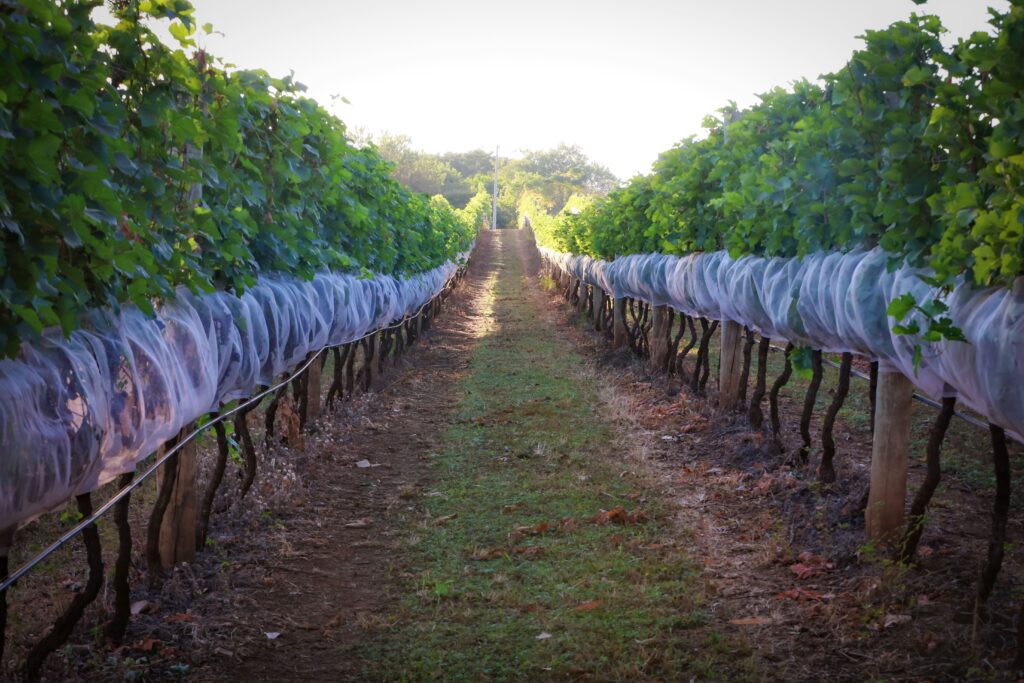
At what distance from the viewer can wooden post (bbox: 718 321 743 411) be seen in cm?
1014

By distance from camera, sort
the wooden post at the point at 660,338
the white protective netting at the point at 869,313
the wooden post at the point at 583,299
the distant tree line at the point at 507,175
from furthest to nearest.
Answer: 1. the distant tree line at the point at 507,175
2. the wooden post at the point at 583,299
3. the wooden post at the point at 660,338
4. the white protective netting at the point at 869,313

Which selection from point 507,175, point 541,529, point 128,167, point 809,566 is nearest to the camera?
point 128,167

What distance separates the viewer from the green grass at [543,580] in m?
4.60

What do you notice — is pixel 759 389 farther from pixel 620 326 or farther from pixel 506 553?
pixel 620 326

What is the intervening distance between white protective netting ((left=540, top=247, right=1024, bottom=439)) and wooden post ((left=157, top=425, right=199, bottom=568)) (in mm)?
4199

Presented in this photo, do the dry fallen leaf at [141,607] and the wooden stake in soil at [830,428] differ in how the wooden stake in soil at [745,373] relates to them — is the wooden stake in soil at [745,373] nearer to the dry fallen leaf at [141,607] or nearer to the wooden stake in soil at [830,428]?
the wooden stake in soil at [830,428]

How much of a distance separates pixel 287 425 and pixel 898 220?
5.64m

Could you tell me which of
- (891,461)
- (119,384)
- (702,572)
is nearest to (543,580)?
(702,572)

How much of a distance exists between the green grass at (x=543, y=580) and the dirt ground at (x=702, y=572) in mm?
163

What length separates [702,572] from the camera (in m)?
5.84

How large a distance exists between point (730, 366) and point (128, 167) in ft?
25.1

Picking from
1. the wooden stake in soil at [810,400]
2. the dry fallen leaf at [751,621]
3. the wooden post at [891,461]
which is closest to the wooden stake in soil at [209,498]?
the dry fallen leaf at [751,621]

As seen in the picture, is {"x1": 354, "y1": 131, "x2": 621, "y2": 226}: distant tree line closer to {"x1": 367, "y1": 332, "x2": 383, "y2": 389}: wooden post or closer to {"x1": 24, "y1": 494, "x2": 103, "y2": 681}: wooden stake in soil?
{"x1": 367, "y1": 332, "x2": 383, "y2": 389}: wooden post

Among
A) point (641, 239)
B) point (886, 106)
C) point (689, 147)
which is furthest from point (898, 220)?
point (641, 239)
